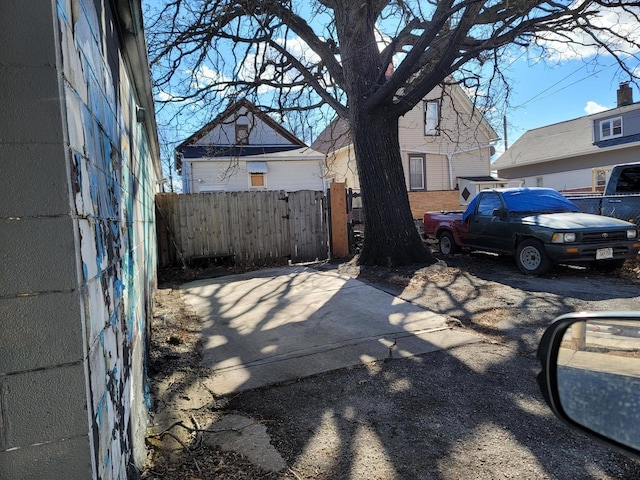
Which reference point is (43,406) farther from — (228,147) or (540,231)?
(228,147)

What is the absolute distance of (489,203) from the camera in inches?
375

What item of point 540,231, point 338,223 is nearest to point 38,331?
point 540,231

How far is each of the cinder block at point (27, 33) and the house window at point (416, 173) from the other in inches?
899

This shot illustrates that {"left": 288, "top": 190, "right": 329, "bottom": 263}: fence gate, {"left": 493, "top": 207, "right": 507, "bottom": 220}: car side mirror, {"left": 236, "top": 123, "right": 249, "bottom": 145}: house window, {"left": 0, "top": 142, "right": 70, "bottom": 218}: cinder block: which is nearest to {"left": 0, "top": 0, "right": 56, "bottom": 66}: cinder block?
{"left": 0, "top": 142, "right": 70, "bottom": 218}: cinder block

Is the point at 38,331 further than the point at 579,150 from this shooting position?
No

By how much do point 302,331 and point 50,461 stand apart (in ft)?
13.7

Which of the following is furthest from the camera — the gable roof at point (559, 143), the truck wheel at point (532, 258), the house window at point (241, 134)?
the gable roof at point (559, 143)

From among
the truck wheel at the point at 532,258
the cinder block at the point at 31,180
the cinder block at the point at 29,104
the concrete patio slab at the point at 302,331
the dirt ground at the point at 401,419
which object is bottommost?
the dirt ground at the point at 401,419

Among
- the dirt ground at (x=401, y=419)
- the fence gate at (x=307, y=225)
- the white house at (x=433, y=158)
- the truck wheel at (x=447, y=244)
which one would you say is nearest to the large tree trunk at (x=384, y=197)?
the truck wheel at (x=447, y=244)

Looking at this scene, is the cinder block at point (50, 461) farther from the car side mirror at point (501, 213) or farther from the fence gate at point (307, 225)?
the fence gate at point (307, 225)

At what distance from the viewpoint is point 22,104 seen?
3.62 ft

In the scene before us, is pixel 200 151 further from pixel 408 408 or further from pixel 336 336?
pixel 408 408

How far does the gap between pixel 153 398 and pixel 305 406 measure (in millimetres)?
1293

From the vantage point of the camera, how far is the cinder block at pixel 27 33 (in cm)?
109
